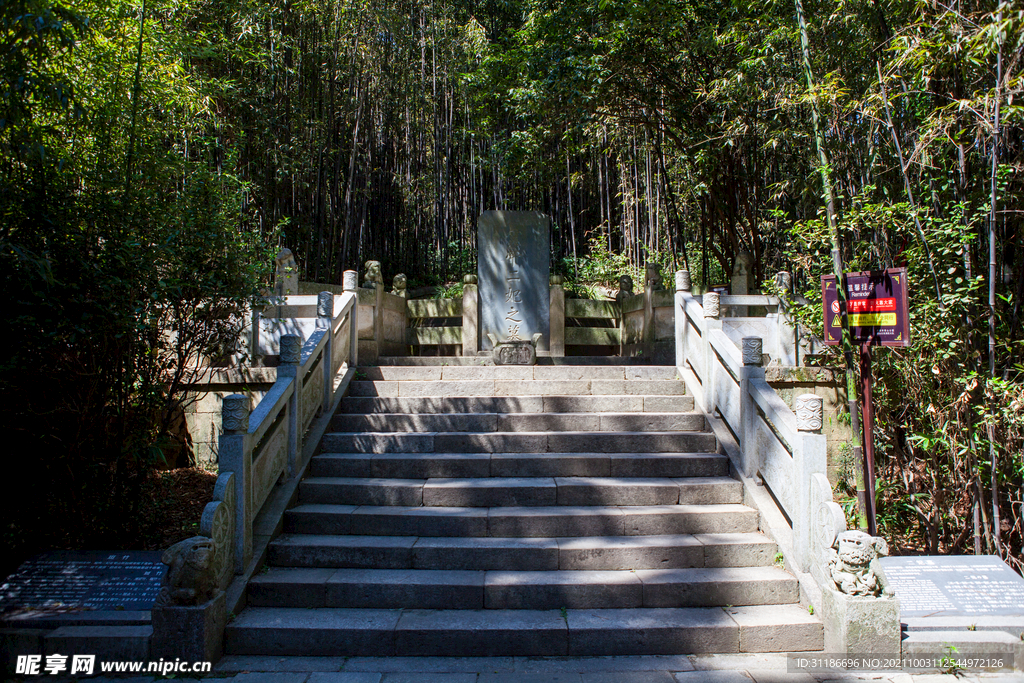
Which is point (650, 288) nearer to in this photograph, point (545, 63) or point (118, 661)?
point (545, 63)

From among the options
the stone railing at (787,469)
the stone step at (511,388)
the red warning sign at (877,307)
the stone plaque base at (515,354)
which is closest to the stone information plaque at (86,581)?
the stone step at (511,388)

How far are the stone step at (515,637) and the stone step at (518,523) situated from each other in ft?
2.24

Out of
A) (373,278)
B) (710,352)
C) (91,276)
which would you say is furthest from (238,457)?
(373,278)

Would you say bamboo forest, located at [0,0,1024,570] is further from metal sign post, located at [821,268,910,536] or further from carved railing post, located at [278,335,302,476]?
carved railing post, located at [278,335,302,476]

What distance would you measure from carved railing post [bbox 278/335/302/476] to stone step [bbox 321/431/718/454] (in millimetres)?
396

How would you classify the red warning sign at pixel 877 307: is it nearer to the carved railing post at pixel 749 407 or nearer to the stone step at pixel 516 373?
the carved railing post at pixel 749 407

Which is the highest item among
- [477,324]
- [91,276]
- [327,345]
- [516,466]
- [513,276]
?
[513,276]

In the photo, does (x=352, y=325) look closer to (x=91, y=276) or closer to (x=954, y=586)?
(x=91, y=276)

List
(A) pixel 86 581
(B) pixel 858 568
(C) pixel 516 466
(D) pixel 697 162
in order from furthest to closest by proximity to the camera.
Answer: (D) pixel 697 162 → (C) pixel 516 466 → (A) pixel 86 581 → (B) pixel 858 568

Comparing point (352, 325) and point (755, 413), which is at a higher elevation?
point (352, 325)

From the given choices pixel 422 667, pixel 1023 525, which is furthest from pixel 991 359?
pixel 422 667

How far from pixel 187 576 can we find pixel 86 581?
2.71 feet

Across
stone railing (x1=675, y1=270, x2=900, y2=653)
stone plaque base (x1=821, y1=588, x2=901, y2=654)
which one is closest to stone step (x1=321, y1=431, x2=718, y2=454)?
stone railing (x1=675, y1=270, x2=900, y2=653)

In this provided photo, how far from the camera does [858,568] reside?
2812 millimetres
